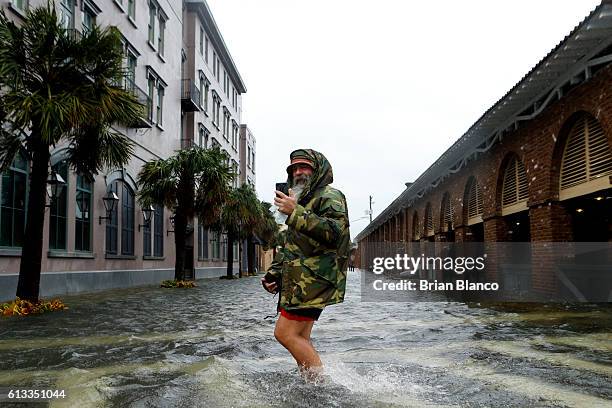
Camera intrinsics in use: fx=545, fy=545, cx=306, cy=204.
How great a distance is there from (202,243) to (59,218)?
1753cm

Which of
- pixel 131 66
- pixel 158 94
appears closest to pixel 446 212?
pixel 131 66

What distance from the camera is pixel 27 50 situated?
9.50 meters

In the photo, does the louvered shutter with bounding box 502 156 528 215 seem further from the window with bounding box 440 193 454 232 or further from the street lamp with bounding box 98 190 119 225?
the street lamp with bounding box 98 190 119 225

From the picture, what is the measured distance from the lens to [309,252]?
3.51 metres

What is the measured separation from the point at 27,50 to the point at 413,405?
919cm

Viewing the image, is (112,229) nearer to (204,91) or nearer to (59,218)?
(59,218)

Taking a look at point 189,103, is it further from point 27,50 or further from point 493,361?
point 493,361

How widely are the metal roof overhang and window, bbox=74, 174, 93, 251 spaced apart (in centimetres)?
1082

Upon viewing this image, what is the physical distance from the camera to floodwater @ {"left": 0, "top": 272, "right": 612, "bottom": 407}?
3.47m

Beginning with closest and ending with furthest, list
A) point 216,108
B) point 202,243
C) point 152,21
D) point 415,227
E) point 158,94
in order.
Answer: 1. point 152,21
2. point 158,94
3. point 415,227
4. point 202,243
5. point 216,108

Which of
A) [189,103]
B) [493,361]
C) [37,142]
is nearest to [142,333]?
[493,361]

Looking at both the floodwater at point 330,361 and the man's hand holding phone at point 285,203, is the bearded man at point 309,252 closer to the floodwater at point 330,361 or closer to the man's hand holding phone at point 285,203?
the man's hand holding phone at point 285,203

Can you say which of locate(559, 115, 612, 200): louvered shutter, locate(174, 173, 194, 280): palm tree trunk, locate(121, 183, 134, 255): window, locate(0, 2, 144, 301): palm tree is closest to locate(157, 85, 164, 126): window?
locate(121, 183, 134, 255): window

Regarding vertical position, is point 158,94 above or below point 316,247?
above
